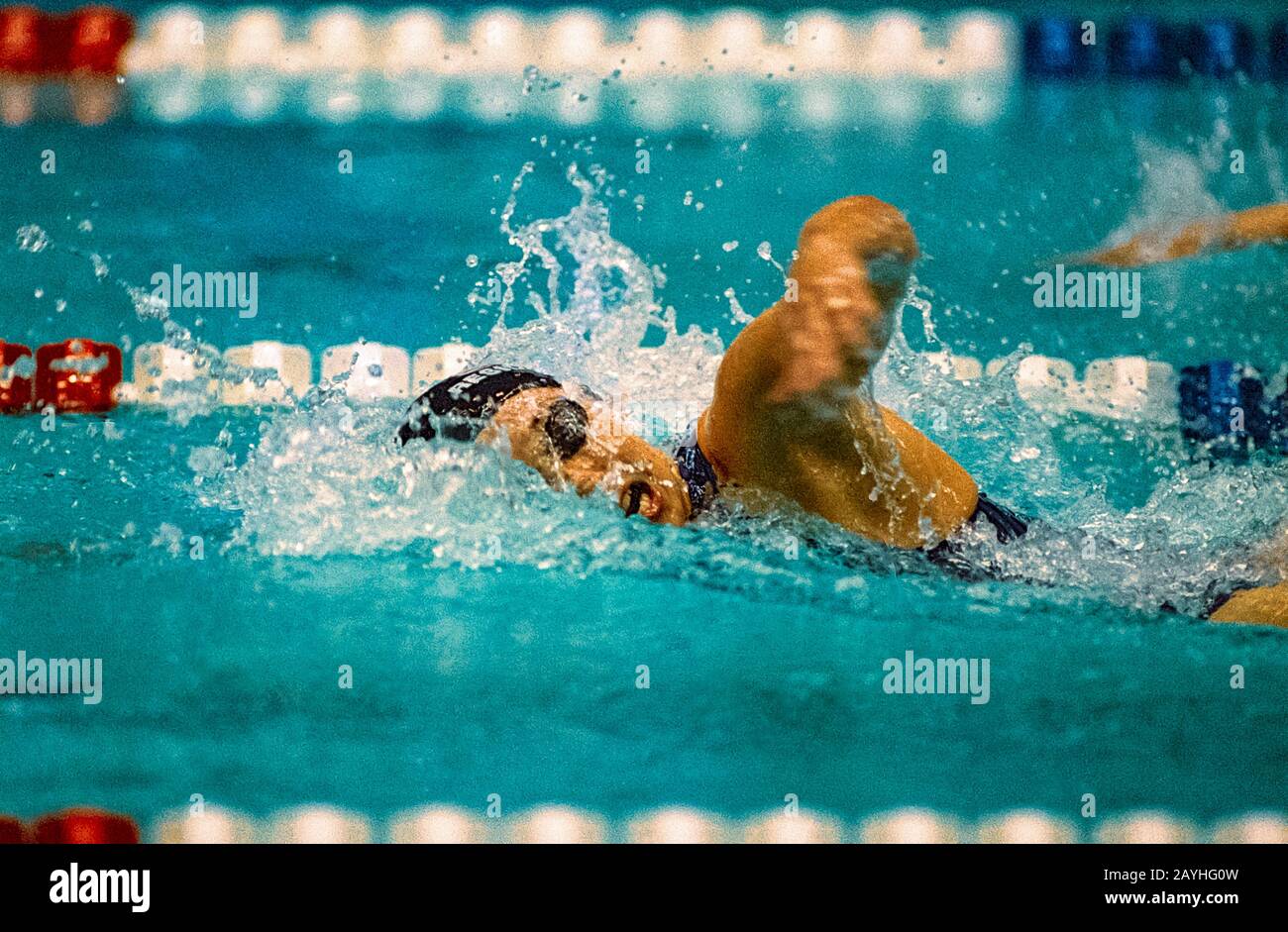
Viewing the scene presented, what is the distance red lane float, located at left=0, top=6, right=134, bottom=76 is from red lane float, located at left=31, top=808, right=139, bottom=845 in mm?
3186

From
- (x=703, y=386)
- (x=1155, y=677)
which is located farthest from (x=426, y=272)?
(x=1155, y=677)

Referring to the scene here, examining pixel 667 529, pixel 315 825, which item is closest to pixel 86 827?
pixel 315 825

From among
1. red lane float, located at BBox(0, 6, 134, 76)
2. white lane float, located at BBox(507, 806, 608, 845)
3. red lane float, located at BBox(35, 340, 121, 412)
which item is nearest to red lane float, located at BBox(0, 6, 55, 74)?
red lane float, located at BBox(0, 6, 134, 76)

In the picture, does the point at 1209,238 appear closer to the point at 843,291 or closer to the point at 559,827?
the point at 843,291

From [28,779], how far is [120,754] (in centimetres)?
11

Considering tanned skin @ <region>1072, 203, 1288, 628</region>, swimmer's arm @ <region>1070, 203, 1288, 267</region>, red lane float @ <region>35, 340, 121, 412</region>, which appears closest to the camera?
tanned skin @ <region>1072, 203, 1288, 628</region>

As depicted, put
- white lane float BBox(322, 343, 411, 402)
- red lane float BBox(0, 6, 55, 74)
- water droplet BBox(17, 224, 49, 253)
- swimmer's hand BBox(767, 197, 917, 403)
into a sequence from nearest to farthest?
swimmer's hand BBox(767, 197, 917, 403) < white lane float BBox(322, 343, 411, 402) < water droplet BBox(17, 224, 49, 253) < red lane float BBox(0, 6, 55, 74)

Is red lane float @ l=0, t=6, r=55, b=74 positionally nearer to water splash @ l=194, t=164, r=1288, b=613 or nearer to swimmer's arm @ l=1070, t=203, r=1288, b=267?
water splash @ l=194, t=164, r=1288, b=613

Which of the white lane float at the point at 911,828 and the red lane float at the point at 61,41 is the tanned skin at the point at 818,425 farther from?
the red lane float at the point at 61,41

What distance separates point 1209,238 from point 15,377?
2974 millimetres

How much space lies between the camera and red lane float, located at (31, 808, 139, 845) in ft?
4.86

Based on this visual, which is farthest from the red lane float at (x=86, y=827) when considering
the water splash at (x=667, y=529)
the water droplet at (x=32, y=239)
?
the water droplet at (x=32, y=239)

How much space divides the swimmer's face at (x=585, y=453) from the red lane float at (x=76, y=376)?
2.21 metres

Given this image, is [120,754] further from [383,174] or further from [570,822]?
[383,174]
